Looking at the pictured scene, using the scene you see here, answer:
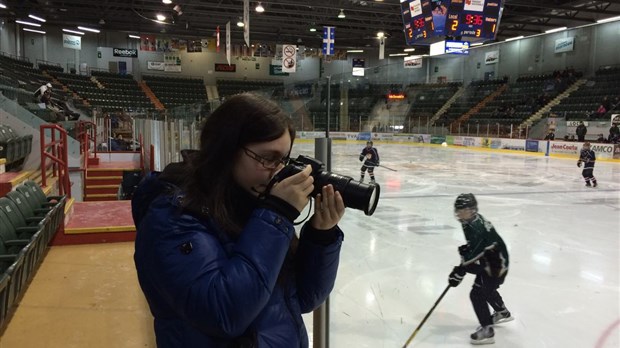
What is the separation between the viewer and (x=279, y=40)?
98.6ft

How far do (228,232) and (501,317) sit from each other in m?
2.00

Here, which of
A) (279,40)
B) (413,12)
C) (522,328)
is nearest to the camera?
(522,328)

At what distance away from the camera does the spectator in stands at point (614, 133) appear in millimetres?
15295

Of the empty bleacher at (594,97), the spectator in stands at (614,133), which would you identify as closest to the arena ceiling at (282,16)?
the empty bleacher at (594,97)

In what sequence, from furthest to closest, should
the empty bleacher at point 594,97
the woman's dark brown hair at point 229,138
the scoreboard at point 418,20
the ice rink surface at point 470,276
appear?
the empty bleacher at point 594,97 < the scoreboard at point 418,20 < the ice rink surface at point 470,276 < the woman's dark brown hair at point 229,138

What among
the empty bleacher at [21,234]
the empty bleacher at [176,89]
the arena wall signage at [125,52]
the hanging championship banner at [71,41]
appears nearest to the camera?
the empty bleacher at [21,234]

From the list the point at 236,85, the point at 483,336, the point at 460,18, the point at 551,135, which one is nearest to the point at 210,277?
the point at 483,336

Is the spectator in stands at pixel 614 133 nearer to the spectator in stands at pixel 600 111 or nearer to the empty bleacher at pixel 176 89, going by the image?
the spectator in stands at pixel 600 111

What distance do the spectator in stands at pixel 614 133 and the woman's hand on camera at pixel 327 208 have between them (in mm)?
17660

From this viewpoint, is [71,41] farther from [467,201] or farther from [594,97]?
[467,201]

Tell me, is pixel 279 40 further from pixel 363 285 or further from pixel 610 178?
pixel 363 285

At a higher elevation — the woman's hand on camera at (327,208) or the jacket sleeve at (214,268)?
the woman's hand on camera at (327,208)

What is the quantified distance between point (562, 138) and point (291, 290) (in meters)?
17.6

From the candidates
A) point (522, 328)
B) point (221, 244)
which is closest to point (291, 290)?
point (221, 244)
